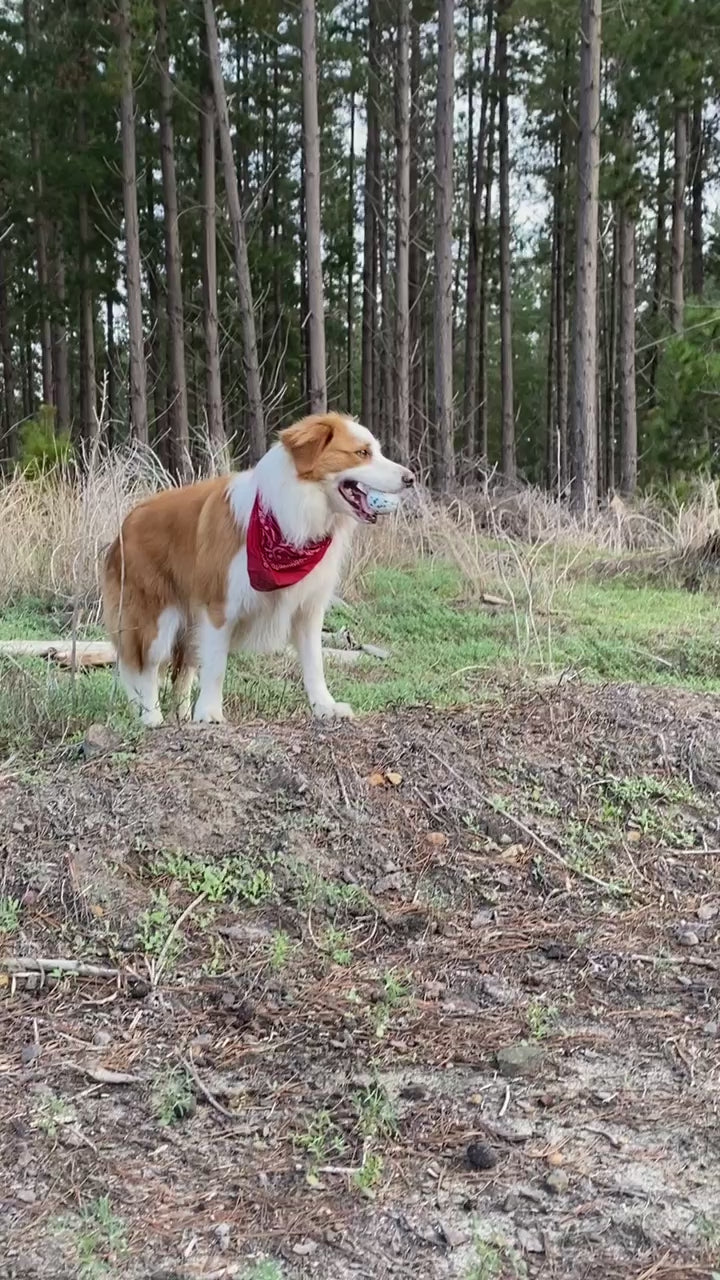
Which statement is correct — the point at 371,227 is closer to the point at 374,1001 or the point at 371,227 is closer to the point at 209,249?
the point at 209,249

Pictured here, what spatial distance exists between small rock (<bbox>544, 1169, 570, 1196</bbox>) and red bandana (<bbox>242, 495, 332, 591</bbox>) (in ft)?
9.12

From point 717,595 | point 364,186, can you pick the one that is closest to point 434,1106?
point 717,595

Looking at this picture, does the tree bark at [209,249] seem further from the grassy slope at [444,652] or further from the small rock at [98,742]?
the small rock at [98,742]

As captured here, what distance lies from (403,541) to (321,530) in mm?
5165

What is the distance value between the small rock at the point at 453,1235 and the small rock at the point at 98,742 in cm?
208

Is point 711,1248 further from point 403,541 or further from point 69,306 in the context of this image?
point 69,306

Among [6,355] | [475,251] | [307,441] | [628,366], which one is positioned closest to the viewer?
[307,441]

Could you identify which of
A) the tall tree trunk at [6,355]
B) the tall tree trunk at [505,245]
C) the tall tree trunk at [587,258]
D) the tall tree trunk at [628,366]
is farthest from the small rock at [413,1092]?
the tall tree trunk at [6,355]

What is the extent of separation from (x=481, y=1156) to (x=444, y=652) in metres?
4.39

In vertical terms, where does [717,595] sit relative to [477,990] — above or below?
above

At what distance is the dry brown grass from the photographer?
7.62 meters

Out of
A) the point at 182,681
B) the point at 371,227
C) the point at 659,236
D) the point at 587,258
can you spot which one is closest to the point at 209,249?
the point at 587,258

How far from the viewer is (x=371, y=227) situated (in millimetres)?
23359

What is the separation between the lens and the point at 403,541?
9.45 meters
